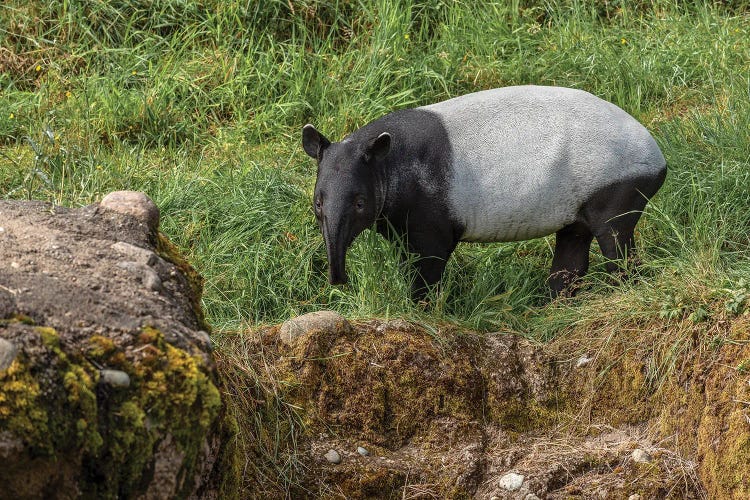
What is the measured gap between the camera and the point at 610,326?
504cm

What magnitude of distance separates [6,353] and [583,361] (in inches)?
115

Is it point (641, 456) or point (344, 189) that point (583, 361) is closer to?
point (641, 456)

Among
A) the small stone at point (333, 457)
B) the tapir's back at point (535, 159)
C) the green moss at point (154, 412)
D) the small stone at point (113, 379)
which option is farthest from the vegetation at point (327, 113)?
the small stone at point (113, 379)

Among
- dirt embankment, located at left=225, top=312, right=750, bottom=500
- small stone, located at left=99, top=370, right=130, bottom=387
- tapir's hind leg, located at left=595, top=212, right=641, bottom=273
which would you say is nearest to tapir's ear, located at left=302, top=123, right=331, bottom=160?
dirt embankment, located at left=225, top=312, right=750, bottom=500

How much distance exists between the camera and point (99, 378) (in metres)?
3.04

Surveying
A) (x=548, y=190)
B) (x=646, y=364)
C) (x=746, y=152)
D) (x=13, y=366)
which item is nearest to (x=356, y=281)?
(x=548, y=190)

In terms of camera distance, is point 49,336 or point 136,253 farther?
point 136,253

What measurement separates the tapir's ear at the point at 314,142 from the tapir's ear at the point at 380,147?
26cm

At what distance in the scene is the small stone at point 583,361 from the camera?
4.99 meters

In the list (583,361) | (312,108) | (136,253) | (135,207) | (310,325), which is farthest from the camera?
(312,108)

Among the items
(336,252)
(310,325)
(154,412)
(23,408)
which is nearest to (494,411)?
(310,325)

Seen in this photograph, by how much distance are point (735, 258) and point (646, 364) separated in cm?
131

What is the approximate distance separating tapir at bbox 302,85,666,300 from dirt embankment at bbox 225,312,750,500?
893 mm

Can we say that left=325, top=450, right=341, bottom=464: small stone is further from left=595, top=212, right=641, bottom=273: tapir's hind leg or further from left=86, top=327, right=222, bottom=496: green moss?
left=595, top=212, right=641, bottom=273: tapir's hind leg
